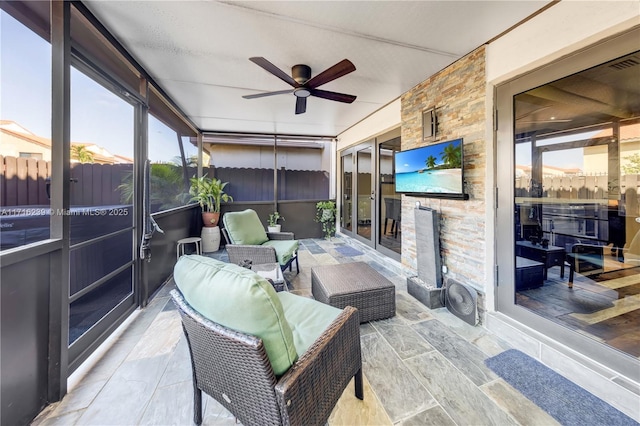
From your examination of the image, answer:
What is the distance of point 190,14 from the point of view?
1986mm

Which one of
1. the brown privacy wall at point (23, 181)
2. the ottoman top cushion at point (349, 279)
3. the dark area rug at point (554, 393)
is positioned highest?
the brown privacy wall at point (23, 181)

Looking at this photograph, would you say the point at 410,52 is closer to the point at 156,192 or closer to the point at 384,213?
the point at 384,213

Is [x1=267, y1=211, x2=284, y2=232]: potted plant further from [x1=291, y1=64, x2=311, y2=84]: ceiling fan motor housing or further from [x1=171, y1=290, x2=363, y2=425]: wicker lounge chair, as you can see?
[x1=171, y1=290, x2=363, y2=425]: wicker lounge chair

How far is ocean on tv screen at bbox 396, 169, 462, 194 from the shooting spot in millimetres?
2568

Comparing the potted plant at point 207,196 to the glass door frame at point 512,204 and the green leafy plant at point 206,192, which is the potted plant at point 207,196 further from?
the glass door frame at point 512,204

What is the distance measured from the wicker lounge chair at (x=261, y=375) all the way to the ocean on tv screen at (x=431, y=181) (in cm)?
196

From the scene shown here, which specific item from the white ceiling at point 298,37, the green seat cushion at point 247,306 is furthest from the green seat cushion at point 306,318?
the white ceiling at point 298,37

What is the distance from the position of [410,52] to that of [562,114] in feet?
4.78

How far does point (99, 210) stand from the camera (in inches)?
90.0

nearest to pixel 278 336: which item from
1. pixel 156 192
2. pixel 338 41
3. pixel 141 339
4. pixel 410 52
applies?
pixel 141 339

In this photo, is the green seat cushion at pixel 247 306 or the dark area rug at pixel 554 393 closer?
the green seat cushion at pixel 247 306

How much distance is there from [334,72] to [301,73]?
1.66 feet

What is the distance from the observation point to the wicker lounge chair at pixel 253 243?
3260 millimetres

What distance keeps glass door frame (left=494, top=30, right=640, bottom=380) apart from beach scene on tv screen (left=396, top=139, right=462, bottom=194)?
357 millimetres
